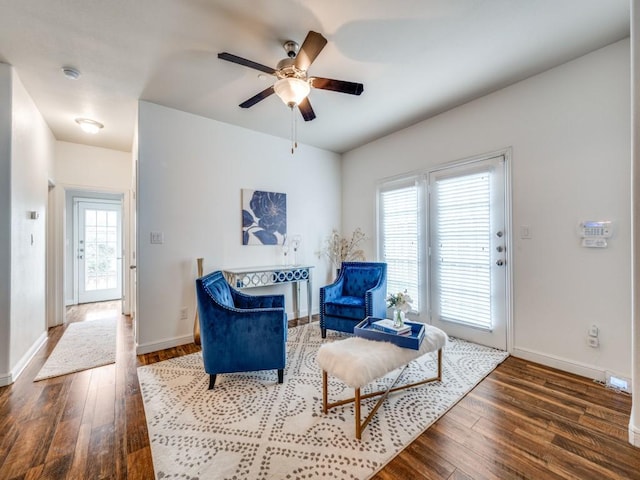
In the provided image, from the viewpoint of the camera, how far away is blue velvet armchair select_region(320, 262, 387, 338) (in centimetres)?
313

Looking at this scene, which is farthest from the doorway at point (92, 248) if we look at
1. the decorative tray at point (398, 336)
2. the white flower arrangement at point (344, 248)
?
the decorative tray at point (398, 336)

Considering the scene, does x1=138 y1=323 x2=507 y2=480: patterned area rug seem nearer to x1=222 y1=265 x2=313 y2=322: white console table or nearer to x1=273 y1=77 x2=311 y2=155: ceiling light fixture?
x1=222 y1=265 x2=313 y2=322: white console table

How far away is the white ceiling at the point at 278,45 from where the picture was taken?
1856 millimetres

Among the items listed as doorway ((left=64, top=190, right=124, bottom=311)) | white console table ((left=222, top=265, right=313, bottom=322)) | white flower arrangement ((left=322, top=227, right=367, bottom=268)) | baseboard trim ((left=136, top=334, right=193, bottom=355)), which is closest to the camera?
baseboard trim ((left=136, top=334, right=193, bottom=355))

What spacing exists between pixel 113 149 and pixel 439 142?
491 centimetres

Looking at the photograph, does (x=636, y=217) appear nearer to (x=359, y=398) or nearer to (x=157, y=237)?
(x=359, y=398)

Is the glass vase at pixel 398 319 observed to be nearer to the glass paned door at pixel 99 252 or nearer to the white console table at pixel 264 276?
the white console table at pixel 264 276

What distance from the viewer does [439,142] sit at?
11.4ft

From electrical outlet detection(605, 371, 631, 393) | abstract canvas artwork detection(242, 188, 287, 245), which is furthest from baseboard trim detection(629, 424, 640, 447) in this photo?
abstract canvas artwork detection(242, 188, 287, 245)

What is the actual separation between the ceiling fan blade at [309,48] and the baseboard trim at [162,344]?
10.1ft

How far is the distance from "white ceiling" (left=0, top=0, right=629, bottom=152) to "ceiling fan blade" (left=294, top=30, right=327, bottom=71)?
28cm

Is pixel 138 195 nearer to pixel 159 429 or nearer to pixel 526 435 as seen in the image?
pixel 159 429

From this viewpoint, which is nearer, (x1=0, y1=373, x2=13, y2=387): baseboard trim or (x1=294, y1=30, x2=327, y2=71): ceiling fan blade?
(x1=294, y1=30, x2=327, y2=71): ceiling fan blade

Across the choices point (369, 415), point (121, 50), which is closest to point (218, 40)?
point (121, 50)
